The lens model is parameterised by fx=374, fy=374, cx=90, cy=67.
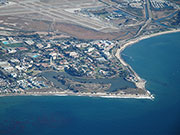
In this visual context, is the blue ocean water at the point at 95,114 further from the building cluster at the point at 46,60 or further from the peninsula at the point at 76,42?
the building cluster at the point at 46,60

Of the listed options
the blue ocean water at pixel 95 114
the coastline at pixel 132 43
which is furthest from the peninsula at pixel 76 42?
the blue ocean water at pixel 95 114

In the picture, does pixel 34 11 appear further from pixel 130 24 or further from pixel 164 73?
pixel 164 73

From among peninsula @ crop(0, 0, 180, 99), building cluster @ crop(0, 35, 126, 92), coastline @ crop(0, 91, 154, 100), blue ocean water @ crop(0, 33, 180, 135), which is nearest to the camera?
blue ocean water @ crop(0, 33, 180, 135)

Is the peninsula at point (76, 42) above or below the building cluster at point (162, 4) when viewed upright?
below

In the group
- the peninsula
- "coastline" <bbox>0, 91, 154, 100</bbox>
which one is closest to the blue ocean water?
"coastline" <bbox>0, 91, 154, 100</bbox>

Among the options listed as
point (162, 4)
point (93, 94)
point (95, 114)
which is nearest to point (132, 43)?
point (93, 94)

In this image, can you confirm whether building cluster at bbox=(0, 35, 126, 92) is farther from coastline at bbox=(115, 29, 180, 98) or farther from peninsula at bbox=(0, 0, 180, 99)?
coastline at bbox=(115, 29, 180, 98)

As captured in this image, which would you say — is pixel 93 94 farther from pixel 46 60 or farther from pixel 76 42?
pixel 76 42
